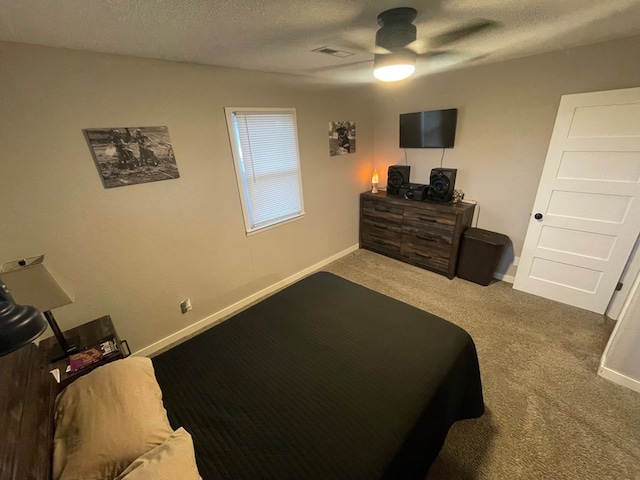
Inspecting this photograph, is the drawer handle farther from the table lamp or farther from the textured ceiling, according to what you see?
the table lamp

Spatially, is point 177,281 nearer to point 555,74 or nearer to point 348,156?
point 348,156

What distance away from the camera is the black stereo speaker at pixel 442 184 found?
310 centimetres

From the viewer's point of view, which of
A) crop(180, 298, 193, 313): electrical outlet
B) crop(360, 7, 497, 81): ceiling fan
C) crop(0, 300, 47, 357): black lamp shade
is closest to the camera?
crop(0, 300, 47, 357): black lamp shade

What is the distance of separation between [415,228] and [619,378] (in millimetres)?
2049

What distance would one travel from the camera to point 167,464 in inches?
33.9

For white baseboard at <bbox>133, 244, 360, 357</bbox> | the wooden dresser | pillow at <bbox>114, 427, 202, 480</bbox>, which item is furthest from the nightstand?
the wooden dresser

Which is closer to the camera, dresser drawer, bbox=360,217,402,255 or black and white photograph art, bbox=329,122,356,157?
black and white photograph art, bbox=329,122,356,157

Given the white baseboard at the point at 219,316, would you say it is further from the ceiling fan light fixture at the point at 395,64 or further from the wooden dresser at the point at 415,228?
the ceiling fan light fixture at the point at 395,64

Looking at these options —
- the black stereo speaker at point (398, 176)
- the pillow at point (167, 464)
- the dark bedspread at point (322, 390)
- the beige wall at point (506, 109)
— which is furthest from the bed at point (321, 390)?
the black stereo speaker at point (398, 176)

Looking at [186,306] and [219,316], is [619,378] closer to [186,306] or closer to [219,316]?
[219,316]

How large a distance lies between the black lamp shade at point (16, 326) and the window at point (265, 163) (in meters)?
2.12

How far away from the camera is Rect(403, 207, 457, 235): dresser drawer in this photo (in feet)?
9.78

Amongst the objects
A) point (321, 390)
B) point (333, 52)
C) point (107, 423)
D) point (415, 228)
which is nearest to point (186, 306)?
point (107, 423)

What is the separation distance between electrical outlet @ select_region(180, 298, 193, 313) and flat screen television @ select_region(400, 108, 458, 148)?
317cm
